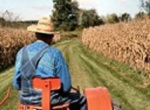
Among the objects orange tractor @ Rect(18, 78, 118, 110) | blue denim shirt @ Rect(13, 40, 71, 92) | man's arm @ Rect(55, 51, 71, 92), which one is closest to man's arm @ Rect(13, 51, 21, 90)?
blue denim shirt @ Rect(13, 40, 71, 92)

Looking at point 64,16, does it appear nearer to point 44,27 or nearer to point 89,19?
point 89,19

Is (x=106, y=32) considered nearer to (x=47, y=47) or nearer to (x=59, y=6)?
(x=47, y=47)

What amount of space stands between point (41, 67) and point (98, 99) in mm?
899

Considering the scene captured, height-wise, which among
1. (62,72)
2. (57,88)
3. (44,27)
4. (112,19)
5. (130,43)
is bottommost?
(112,19)

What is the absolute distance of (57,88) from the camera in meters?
5.45

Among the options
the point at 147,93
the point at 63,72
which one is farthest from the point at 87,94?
the point at 147,93

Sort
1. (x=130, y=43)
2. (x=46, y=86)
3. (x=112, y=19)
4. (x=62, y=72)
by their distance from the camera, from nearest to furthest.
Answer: (x=46, y=86), (x=62, y=72), (x=130, y=43), (x=112, y=19)

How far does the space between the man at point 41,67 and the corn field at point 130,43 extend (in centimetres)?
1196

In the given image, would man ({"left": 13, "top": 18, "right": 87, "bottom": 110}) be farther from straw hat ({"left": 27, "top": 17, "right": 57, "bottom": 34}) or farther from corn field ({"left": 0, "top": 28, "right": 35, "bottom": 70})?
corn field ({"left": 0, "top": 28, "right": 35, "bottom": 70})

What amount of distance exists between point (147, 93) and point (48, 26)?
317 inches

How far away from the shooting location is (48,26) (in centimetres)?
579

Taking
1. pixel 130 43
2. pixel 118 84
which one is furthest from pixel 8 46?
pixel 118 84

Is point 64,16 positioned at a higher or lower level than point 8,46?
lower

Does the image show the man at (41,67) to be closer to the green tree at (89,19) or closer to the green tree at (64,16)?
the green tree at (64,16)
